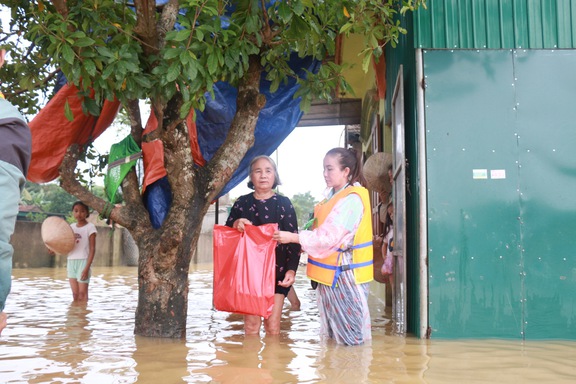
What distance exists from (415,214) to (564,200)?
1097 mm

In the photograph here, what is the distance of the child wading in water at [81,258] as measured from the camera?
7270mm

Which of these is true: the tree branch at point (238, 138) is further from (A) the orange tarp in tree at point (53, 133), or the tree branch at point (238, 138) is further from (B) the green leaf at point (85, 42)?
(B) the green leaf at point (85, 42)

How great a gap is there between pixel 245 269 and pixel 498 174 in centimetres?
204

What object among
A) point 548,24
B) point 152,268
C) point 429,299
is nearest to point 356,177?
point 429,299

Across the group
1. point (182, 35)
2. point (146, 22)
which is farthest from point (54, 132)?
point (182, 35)

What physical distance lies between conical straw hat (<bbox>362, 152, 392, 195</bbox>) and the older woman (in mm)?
2143

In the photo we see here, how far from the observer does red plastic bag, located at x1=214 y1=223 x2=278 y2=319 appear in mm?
4117

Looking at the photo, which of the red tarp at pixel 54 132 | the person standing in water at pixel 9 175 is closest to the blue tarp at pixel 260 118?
the red tarp at pixel 54 132

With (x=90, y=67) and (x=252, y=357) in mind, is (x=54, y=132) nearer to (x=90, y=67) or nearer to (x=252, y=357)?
(x=90, y=67)

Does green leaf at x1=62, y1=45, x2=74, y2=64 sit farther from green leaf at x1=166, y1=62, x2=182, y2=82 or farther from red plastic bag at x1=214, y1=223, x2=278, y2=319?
red plastic bag at x1=214, y1=223, x2=278, y2=319

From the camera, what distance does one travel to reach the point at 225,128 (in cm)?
542

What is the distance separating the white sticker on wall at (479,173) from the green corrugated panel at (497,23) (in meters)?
0.96

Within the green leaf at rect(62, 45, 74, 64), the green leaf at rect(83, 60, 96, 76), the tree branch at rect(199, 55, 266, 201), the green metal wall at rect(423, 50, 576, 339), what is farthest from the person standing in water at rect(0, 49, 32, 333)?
the green metal wall at rect(423, 50, 576, 339)

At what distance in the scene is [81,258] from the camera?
7.31 meters
